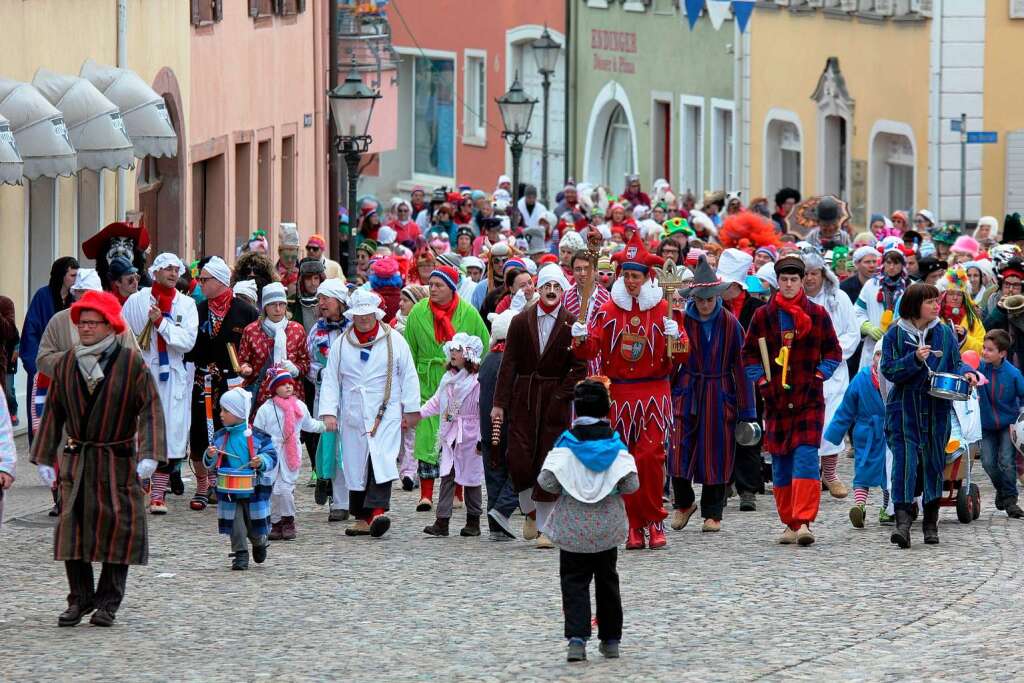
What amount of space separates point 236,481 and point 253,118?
18.2 metres

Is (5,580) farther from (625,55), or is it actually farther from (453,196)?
(625,55)

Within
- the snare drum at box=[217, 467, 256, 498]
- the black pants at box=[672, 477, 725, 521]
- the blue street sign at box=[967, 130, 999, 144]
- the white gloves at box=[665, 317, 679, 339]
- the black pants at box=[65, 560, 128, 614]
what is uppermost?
the blue street sign at box=[967, 130, 999, 144]

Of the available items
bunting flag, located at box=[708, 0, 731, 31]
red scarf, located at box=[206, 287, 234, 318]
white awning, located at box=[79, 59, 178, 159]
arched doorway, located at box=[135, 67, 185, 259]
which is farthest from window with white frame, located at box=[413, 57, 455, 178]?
red scarf, located at box=[206, 287, 234, 318]

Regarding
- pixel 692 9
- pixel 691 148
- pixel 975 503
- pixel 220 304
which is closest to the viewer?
pixel 975 503

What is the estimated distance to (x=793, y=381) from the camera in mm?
15125

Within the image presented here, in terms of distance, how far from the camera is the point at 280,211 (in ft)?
112

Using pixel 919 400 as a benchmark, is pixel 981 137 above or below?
above

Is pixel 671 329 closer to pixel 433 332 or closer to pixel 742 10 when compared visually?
pixel 433 332

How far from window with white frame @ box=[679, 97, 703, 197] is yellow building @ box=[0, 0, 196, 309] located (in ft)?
64.6

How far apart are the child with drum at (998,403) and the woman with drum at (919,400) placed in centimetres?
194

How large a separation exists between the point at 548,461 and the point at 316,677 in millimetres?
1450

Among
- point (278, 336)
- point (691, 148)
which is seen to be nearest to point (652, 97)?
point (691, 148)

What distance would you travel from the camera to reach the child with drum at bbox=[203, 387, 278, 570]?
14258 mm

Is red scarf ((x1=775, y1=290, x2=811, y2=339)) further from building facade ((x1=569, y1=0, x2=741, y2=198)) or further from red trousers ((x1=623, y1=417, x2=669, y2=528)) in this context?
building facade ((x1=569, y1=0, x2=741, y2=198))
